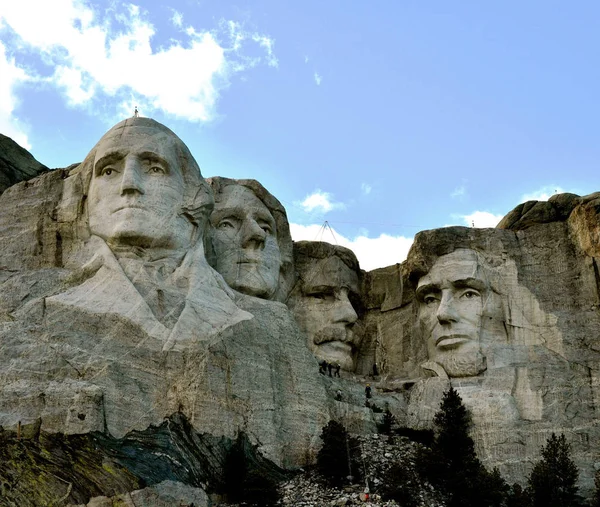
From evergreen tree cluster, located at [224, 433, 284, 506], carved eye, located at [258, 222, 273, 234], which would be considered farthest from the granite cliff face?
evergreen tree cluster, located at [224, 433, 284, 506]

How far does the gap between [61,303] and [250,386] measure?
381cm

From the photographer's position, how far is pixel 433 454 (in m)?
28.3

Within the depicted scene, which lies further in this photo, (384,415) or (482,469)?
(384,415)

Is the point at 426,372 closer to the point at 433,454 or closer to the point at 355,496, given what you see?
the point at 433,454

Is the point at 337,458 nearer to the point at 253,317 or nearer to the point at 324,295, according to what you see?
the point at 253,317

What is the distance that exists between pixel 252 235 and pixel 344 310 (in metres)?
2.92

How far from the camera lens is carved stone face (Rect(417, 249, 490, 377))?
3134 centimetres

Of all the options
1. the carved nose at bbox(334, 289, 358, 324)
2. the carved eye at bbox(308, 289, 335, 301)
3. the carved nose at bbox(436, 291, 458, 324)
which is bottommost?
the carved nose at bbox(436, 291, 458, 324)

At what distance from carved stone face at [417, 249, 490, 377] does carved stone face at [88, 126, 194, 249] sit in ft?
19.1

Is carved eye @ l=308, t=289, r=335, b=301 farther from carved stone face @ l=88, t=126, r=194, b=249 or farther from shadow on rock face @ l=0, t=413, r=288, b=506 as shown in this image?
shadow on rock face @ l=0, t=413, r=288, b=506

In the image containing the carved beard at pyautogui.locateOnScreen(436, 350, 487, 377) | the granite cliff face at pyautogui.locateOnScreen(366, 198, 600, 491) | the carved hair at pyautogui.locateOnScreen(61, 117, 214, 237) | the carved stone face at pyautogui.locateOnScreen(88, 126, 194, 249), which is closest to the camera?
the carved stone face at pyautogui.locateOnScreen(88, 126, 194, 249)

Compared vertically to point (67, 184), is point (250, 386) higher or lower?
lower

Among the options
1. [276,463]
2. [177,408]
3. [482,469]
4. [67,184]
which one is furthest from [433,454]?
[67,184]

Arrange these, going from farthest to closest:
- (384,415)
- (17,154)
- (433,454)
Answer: (17,154) < (384,415) < (433,454)
